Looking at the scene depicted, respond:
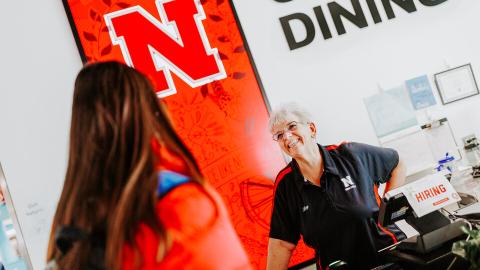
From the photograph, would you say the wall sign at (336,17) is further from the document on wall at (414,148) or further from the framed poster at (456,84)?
the document on wall at (414,148)

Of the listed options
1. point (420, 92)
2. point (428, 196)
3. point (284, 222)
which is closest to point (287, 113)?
point (284, 222)

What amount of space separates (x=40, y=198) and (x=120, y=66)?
1.89 m

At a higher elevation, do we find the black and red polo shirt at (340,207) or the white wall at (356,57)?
the white wall at (356,57)

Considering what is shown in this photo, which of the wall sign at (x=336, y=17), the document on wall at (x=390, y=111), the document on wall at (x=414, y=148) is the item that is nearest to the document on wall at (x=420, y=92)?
the document on wall at (x=390, y=111)

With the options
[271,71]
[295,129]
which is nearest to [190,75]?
[271,71]

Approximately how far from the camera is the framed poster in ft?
9.65

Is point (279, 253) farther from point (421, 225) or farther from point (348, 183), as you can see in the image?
point (421, 225)

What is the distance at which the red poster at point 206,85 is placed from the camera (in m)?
2.57

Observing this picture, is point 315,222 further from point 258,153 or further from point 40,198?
point 40,198

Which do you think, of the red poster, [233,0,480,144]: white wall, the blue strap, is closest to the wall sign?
[233,0,480,144]: white wall

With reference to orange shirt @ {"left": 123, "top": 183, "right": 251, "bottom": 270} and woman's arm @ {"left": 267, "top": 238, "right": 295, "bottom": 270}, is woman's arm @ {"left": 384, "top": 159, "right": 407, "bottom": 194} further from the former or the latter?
orange shirt @ {"left": 123, "top": 183, "right": 251, "bottom": 270}

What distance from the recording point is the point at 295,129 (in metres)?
2.23

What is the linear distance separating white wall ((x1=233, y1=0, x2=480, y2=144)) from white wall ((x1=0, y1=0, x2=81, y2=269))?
1282 mm

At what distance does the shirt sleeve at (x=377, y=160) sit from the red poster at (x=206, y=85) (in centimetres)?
57
